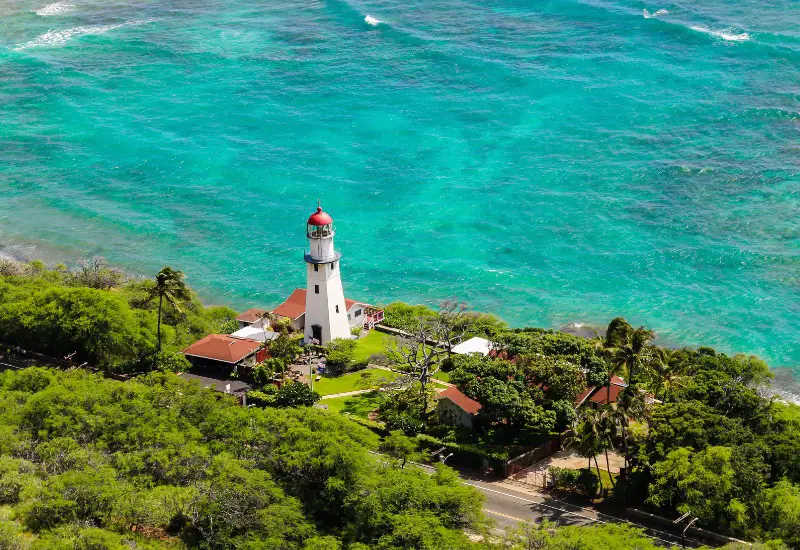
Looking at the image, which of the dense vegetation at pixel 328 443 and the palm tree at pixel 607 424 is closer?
the dense vegetation at pixel 328 443

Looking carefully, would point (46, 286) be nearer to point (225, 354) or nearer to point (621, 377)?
point (225, 354)

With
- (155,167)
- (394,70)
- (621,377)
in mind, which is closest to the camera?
(621,377)

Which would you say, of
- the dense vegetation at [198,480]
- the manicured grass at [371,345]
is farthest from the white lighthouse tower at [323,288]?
the dense vegetation at [198,480]

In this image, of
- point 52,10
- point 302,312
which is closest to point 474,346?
point 302,312

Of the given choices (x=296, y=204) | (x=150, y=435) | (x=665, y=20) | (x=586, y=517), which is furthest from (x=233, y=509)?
(x=665, y=20)

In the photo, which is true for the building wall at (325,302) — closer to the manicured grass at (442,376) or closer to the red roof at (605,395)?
the manicured grass at (442,376)

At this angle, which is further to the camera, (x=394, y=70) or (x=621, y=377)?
(x=394, y=70)
